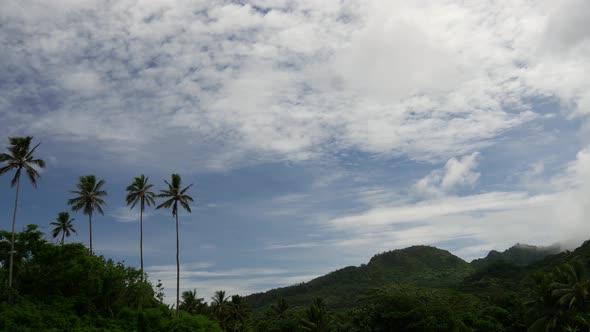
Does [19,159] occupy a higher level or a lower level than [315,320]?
higher

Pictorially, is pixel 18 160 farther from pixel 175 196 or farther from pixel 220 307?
pixel 220 307

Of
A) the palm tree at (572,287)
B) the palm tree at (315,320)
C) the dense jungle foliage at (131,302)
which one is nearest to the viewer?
the dense jungle foliage at (131,302)

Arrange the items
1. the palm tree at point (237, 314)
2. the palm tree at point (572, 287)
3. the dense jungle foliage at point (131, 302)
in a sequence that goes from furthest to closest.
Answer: the palm tree at point (237, 314)
the palm tree at point (572, 287)
the dense jungle foliage at point (131, 302)

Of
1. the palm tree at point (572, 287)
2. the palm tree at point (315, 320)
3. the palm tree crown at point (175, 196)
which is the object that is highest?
the palm tree crown at point (175, 196)

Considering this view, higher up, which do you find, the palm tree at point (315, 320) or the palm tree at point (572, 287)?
the palm tree at point (572, 287)

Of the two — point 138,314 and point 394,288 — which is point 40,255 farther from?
point 394,288

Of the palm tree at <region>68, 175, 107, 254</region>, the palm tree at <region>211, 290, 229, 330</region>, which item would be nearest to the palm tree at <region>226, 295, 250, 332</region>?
the palm tree at <region>211, 290, 229, 330</region>

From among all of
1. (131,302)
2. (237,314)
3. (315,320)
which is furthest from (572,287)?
(237,314)

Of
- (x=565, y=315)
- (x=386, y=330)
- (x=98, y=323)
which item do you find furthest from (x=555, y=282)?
(x=98, y=323)

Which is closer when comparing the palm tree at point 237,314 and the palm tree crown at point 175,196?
the palm tree crown at point 175,196

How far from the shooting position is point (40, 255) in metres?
50.3

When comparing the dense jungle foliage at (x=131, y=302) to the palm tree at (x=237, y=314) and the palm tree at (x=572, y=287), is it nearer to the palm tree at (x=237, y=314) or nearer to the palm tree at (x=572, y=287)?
the palm tree at (x=572, y=287)

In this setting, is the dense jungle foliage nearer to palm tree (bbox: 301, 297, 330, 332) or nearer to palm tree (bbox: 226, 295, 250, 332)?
palm tree (bbox: 301, 297, 330, 332)

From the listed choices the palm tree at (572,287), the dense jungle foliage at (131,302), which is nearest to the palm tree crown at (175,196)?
the dense jungle foliage at (131,302)
